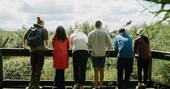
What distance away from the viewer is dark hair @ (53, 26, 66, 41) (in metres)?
4.52

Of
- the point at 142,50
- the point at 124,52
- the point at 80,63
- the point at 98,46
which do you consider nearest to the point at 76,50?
the point at 80,63

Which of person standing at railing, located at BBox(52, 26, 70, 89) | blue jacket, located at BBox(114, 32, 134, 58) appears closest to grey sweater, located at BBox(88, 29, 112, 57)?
blue jacket, located at BBox(114, 32, 134, 58)

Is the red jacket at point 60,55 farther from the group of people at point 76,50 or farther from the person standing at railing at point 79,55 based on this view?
the person standing at railing at point 79,55

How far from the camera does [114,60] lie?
246 inches

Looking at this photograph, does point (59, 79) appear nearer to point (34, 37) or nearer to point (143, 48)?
point (34, 37)

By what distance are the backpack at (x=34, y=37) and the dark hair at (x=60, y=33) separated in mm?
353

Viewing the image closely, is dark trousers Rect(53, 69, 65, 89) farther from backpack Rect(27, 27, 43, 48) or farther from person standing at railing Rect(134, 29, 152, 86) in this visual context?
person standing at railing Rect(134, 29, 152, 86)

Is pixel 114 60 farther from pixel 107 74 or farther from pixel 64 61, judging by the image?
pixel 64 61

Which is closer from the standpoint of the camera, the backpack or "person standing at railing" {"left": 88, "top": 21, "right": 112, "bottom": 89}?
the backpack

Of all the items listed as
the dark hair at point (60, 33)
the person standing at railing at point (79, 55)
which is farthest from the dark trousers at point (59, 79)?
the dark hair at point (60, 33)

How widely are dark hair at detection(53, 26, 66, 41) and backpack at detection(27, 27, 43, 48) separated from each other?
0.35 m

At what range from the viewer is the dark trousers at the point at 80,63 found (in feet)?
15.1

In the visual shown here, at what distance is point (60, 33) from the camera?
179 inches

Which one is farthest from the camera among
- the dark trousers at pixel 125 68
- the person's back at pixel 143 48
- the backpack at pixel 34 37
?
the person's back at pixel 143 48
